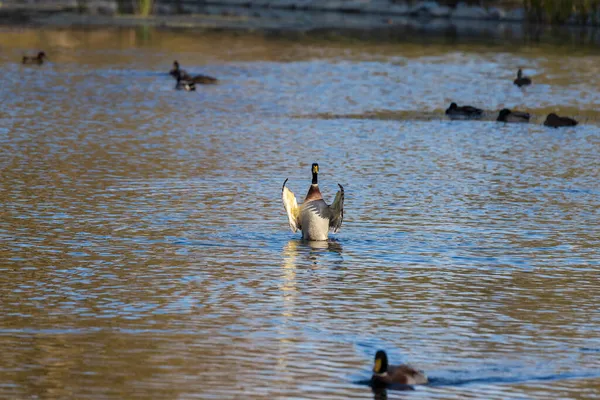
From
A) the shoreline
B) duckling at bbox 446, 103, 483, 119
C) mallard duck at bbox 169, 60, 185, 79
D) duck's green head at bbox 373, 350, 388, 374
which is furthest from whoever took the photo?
the shoreline

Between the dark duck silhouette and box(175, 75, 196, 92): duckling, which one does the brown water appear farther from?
the dark duck silhouette

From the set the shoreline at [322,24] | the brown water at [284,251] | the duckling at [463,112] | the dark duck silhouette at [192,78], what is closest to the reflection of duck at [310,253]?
the brown water at [284,251]

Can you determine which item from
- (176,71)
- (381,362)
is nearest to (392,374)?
(381,362)

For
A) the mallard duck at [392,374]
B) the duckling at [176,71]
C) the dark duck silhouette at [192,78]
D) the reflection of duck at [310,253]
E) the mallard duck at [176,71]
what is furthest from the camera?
the mallard duck at [176,71]

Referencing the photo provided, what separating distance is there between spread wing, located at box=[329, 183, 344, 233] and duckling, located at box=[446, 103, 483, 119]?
59.6 feet

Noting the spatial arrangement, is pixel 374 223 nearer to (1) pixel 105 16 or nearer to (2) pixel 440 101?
(2) pixel 440 101

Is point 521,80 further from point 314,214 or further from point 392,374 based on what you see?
point 392,374

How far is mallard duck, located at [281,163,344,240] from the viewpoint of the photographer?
20.5 meters

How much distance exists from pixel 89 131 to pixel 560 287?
18.7 m

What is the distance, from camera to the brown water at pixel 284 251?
14.1 metres

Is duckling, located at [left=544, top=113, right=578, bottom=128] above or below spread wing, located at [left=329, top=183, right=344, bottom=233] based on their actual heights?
below

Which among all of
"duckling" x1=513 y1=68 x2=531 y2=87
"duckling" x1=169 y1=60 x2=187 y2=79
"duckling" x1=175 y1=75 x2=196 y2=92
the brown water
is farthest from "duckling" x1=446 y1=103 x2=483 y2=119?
"duckling" x1=169 y1=60 x2=187 y2=79

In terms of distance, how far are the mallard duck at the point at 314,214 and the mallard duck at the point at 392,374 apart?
725cm

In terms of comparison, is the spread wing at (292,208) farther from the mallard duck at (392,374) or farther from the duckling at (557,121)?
the duckling at (557,121)
